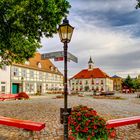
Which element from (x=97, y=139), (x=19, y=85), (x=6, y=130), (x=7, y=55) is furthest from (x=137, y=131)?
(x=19, y=85)

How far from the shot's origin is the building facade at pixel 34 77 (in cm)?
5033

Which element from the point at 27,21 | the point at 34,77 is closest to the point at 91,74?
the point at 34,77

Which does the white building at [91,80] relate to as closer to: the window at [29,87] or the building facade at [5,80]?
the window at [29,87]

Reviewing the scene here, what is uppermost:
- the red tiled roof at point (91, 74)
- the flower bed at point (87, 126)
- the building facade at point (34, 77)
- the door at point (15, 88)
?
the red tiled roof at point (91, 74)

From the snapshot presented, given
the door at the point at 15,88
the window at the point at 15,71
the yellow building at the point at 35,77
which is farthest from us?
the yellow building at the point at 35,77

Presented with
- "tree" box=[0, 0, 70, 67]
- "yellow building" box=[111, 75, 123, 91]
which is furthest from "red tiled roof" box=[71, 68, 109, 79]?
"tree" box=[0, 0, 70, 67]

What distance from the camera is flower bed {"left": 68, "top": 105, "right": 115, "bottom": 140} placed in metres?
7.42

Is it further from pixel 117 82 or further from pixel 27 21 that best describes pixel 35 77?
pixel 117 82

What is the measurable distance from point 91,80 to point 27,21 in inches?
3826

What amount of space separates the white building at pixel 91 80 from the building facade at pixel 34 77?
39.7 metres

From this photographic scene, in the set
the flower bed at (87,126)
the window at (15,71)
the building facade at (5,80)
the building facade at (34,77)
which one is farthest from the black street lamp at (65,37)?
the window at (15,71)

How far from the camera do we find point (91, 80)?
112375 mm

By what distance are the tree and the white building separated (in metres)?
90.9

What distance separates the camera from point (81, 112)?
759 centimetres
